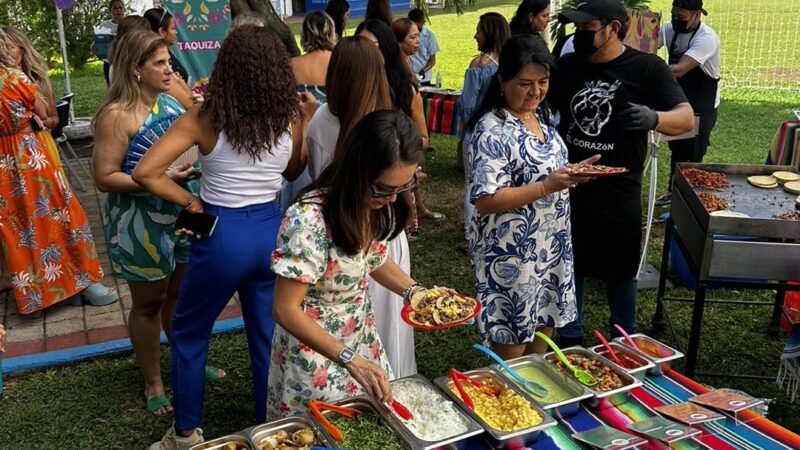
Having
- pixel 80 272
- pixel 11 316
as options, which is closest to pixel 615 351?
pixel 80 272

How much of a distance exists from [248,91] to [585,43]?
162 centimetres

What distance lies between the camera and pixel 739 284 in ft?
10.9

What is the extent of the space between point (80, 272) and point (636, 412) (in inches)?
156

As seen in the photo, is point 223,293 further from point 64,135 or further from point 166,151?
point 64,135

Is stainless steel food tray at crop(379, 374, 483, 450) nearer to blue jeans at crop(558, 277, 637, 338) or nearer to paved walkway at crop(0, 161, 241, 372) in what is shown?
blue jeans at crop(558, 277, 637, 338)

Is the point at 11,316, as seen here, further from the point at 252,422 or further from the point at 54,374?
the point at 252,422

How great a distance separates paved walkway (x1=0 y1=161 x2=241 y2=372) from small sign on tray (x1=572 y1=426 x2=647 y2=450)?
9.75ft

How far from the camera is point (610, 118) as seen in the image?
10.9 ft

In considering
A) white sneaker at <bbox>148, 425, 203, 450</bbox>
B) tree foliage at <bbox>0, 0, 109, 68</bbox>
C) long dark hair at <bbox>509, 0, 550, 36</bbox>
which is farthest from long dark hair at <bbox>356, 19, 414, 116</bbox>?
tree foliage at <bbox>0, 0, 109, 68</bbox>

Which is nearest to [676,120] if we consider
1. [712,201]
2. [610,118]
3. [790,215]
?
[610,118]

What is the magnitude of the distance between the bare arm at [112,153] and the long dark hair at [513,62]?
1584 millimetres

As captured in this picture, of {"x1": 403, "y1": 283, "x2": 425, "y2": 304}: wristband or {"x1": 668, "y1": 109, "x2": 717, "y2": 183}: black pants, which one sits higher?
{"x1": 403, "y1": 283, "x2": 425, "y2": 304}: wristband

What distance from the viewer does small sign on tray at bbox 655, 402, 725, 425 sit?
2.09 m

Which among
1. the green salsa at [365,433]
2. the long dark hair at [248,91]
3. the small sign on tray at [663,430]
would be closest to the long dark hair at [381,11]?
the long dark hair at [248,91]
